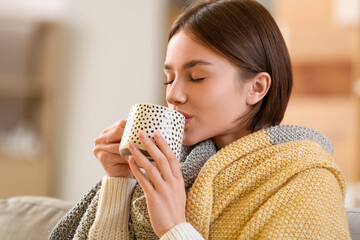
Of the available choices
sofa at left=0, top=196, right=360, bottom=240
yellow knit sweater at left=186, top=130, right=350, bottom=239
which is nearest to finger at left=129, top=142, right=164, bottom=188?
yellow knit sweater at left=186, top=130, right=350, bottom=239

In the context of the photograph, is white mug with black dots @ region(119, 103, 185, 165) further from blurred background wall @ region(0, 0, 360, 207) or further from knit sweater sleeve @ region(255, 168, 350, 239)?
blurred background wall @ region(0, 0, 360, 207)

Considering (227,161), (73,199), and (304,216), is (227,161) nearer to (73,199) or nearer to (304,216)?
(304,216)

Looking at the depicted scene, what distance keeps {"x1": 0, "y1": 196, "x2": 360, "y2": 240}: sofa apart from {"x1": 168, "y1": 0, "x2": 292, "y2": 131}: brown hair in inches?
21.6

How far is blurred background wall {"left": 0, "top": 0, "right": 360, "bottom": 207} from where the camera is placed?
3.94 metres

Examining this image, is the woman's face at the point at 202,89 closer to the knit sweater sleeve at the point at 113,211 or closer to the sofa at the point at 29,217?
the knit sweater sleeve at the point at 113,211

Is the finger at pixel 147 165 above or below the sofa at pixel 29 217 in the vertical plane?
above

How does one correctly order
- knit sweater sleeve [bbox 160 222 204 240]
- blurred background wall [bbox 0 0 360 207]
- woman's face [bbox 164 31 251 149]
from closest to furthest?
1. knit sweater sleeve [bbox 160 222 204 240]
2. woman's face [bbox 164 31 251 149]
3. blurred background wall [bbox 0 0 360 207]

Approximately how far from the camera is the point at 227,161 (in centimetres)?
101

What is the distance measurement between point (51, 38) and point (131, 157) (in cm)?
326

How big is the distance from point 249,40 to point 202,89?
14 centimetres

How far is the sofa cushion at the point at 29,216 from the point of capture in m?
1.27

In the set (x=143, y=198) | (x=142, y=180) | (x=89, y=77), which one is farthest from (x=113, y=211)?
(x=89, y=77)

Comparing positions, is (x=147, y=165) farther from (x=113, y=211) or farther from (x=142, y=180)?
(x=113, y=211)

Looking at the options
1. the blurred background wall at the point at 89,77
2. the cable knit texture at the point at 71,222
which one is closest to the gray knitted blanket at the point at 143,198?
the cable knit texture at the point at 71,222
